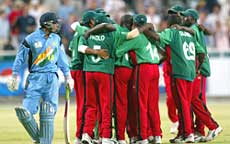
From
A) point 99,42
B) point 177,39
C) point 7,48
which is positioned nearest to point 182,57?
point 177,39

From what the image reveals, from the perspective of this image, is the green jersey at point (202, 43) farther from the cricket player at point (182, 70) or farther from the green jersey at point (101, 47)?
the green jersey at point (101, 47)

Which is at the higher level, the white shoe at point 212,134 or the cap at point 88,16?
the cap at point 88,16

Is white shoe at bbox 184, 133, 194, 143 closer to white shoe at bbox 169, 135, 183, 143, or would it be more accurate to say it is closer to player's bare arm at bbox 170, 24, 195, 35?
white shoe at bbox 169, 135, 183, 143

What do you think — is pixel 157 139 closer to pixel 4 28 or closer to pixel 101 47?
pixel 101 47

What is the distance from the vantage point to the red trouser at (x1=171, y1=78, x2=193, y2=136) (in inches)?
642

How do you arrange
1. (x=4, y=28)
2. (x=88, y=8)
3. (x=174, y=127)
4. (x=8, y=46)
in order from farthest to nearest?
1. (x=88, y=8)
2. (x=4, y=28)
3. (x=8, y=46)
4. (x=174, y=127)

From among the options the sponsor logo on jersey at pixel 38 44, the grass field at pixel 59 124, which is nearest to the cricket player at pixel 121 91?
the grass field at pixel 59 124

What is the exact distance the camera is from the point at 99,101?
15.6 m

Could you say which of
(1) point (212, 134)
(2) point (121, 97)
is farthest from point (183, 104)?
(2) point (121, 97)

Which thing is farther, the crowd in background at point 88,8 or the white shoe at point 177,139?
the crowd in background at point 88,8

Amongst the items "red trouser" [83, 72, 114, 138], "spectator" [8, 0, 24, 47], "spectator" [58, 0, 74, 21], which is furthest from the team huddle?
"spectator" [58, 0, 74, 21]

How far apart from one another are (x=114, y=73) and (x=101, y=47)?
578 mm

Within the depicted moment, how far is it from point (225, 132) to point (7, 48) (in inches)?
463

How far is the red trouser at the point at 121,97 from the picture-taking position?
15.8 meters
